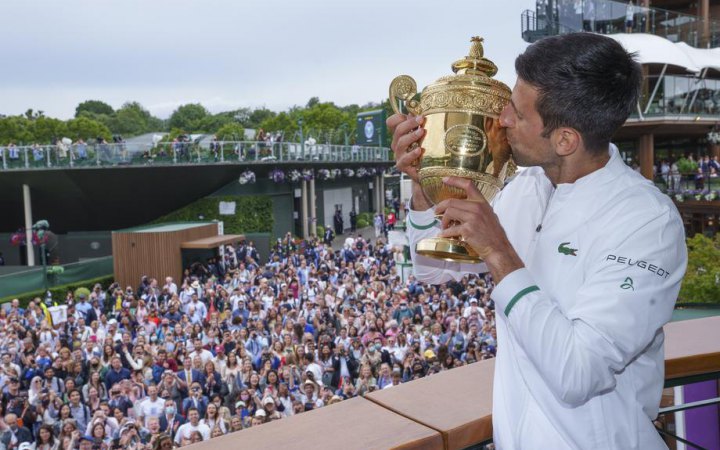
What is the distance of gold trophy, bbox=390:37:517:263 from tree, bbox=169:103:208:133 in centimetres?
8500

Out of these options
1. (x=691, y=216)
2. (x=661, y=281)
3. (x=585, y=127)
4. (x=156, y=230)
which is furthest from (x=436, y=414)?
(x=691, y=216)

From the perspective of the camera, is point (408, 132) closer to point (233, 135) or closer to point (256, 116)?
point (233, 135)

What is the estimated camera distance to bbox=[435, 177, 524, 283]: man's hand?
140 cm

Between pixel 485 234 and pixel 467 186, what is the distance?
198 mm

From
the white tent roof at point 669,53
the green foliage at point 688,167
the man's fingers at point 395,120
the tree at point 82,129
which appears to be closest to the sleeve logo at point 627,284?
the man's fingers at point 395,120

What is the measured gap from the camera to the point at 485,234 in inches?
55.7

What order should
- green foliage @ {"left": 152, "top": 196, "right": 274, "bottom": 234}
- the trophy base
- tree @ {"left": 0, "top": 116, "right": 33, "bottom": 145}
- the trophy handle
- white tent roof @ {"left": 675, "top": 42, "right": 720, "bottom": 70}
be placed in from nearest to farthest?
the trophy base < the trophy handle < white tent roof @ {"left": 675, "top": 42, "right": 720, "bottom": 70} < green foliage @ {"left": 152, "top": 196, "right": 274, "bottom": 234} < tree @ {"left": 0, "top": 116, "right": 33, "bottom": 145}

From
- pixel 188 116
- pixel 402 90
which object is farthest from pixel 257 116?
pixel 402 90

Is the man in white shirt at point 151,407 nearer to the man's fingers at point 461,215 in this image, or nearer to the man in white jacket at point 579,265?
the man in white jacket at point 579,265

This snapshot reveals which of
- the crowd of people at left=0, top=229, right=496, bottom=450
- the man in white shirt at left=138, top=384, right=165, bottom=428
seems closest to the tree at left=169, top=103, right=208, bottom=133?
the crowd of people at left=0, top=229, right=496, bottom=450

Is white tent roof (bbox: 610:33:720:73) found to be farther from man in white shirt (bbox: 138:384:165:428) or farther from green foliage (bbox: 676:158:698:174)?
man in white shirt (bbox: 138:384:165:428)

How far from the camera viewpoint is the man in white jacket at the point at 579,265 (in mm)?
1279

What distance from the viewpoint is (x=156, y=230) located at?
2156 centimetres

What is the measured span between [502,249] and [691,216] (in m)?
25.7
